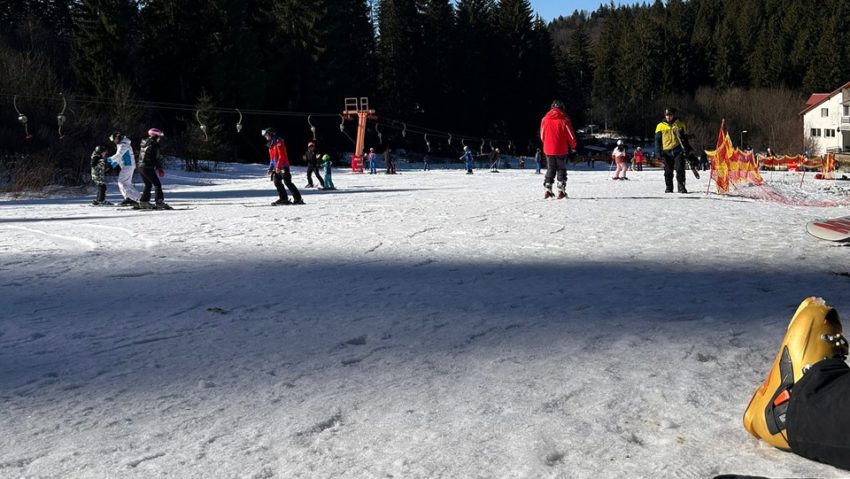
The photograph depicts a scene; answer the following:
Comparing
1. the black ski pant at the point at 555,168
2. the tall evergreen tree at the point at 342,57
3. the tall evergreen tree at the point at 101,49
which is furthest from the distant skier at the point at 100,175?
the tall evergreen tree at the point at 342,57

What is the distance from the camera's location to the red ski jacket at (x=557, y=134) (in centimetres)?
1359

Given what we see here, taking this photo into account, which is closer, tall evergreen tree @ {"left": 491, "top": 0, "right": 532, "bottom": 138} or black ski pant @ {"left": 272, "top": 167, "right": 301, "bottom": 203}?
black ski pant @ {"left": 272, "top": 167, "right": 301, "bottom": 203}

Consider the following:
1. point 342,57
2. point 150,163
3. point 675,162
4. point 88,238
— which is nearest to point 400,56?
point 342,57

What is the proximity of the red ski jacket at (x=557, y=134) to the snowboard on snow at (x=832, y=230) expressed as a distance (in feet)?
19.8

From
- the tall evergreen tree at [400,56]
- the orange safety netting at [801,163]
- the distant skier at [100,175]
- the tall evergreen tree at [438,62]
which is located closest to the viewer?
the distant skier at [100,175]

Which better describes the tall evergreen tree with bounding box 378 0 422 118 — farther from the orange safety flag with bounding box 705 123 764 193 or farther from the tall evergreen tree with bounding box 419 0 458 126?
the orange safety flag with bounding box 705 123 764 193

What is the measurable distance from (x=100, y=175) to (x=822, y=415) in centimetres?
1664

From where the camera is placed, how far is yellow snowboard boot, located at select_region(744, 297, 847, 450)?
2.61 metres

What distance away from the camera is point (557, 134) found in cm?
1359

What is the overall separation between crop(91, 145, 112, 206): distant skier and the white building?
77.2 m

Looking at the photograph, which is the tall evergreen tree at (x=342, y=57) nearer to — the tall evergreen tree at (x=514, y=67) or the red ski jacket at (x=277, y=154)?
the tall evergreen tree at (x=514, y=67)

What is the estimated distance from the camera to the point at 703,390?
10.5ft

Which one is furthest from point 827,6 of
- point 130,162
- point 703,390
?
point 703,390

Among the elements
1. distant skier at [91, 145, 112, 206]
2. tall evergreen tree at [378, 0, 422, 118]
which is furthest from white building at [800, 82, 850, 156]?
distant skier at [91, 145, 112, 206]
